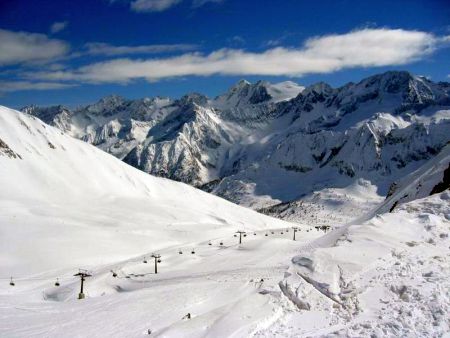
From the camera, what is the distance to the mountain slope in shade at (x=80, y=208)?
3150 inches

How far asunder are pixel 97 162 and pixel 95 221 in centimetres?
5467

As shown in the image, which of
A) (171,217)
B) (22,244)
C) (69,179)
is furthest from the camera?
(69,179)

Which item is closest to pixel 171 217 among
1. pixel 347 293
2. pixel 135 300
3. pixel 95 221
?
pixel 95 221

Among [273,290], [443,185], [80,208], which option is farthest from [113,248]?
[273,290]

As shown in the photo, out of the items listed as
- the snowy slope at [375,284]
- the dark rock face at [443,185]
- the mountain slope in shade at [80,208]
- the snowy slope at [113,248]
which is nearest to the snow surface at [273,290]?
the snowy slope at [375,284]

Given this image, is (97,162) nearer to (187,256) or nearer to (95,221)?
(95,221)

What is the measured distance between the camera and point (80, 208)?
119 meters

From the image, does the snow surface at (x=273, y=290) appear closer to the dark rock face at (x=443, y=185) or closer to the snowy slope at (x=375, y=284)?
the snowy slope at (x=375, y=284)

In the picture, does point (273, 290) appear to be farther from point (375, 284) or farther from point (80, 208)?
point (80, 208)

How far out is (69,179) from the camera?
136625 mm

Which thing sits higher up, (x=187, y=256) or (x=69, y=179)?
(x=69, y=179)

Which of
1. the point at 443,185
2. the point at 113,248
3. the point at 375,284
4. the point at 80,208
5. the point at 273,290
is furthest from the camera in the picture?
the point at 80,208

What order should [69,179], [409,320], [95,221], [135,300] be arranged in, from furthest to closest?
[69,179] → [95,221] → [135,300] → [409,320]

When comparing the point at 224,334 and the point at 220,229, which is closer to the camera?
the point at 224,334
